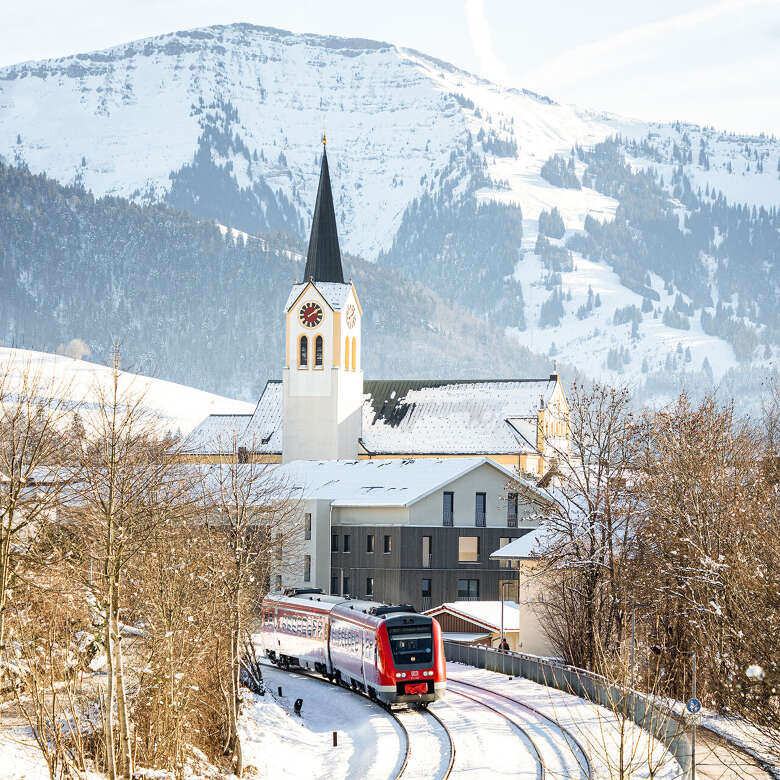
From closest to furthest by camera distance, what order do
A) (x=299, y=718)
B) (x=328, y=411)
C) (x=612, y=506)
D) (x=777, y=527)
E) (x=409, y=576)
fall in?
1. (x=777, y=527)
2. (x=299, y=718)
3. (x=612, y=506)
4. (x=409, y=576)
5. (x=328, y=411)

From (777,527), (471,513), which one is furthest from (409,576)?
(777,527)

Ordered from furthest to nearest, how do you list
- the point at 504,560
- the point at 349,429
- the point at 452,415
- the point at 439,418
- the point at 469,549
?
A: the point at 452,415, the point at 439,418, the point at 349,429, the point at 469,549, the point at 504,560

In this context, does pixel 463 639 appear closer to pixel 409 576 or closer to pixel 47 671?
pixel 409 576

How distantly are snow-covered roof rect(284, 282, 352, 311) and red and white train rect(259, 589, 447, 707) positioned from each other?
222 ft

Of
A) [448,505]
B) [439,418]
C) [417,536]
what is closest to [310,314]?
[439,418]

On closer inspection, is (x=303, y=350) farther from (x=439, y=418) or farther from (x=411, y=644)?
(x=411, y=644)

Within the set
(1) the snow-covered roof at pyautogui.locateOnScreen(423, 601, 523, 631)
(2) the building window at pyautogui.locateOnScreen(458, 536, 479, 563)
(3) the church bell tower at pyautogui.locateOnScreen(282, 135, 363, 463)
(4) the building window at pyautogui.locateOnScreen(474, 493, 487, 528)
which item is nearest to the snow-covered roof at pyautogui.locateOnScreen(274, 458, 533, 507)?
(4) the building window at pyautogui.locateOnScreen(474, 493, 487, 528)

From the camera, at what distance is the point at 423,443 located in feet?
427

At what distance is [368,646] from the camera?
49719 mm

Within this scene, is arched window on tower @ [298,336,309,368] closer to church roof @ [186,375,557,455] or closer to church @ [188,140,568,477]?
church @ [188,140,568,477]

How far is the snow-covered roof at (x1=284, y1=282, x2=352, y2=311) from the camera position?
422 feet

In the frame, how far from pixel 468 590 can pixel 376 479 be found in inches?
418

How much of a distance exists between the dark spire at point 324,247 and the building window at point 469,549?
162 feet

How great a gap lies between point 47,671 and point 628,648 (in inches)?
1067
